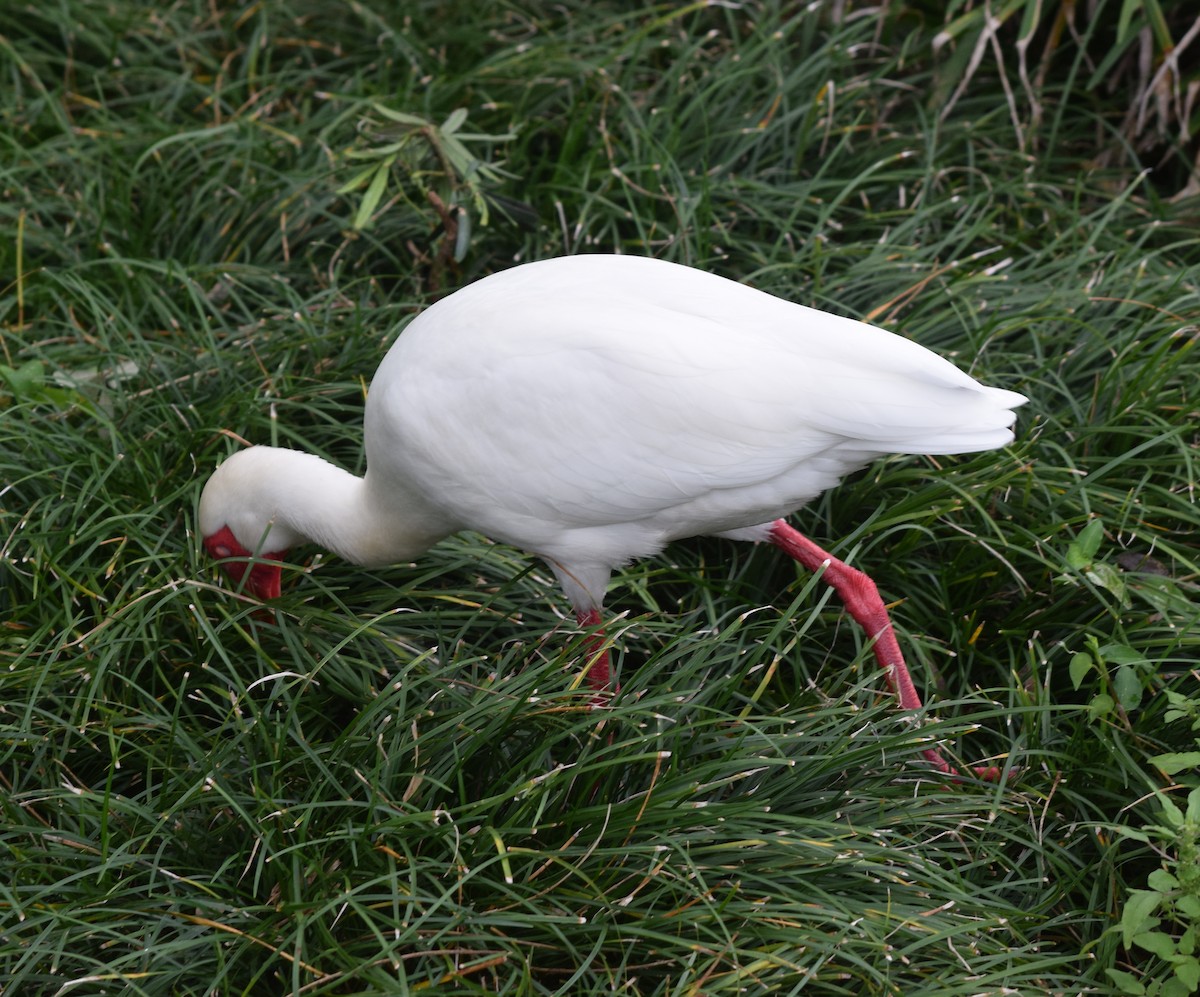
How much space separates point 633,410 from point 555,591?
2.76 ft

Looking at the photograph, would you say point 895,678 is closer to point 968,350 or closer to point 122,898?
point 968,350

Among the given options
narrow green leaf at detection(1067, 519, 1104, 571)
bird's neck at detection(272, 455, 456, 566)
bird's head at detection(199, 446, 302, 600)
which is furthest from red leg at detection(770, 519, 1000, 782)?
bird's head at detection(199, 446, 302, 600)

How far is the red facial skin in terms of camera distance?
11.9ft

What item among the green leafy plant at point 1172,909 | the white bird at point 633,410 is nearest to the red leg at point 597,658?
the white bird at point 633,410

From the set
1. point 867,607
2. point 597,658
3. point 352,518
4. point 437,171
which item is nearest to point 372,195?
point 437,171

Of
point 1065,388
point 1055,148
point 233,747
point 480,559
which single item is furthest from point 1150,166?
point 233,747

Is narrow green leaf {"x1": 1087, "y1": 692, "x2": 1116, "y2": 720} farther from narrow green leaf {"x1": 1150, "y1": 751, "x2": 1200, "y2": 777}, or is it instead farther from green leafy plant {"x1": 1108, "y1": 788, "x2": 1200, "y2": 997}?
green leafy plant {"x1": 1108, "y1": 788, "x2": 1200, "y2": 997}

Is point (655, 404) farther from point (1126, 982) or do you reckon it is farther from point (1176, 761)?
point (1126, 982)

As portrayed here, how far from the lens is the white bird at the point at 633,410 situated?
3.09 m

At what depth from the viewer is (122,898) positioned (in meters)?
2.84

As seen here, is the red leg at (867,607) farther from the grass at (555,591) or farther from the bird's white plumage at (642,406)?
the bird's white plumage at (642,406)

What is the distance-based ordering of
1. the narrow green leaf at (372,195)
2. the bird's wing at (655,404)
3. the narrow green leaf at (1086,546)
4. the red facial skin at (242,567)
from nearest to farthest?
the bird's wing at (655,404) → the narrow green leaf at (1086,546) → the red facial skin at (242,567) → the narrow green leaf at (372,195)

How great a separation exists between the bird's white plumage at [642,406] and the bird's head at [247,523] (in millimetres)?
391

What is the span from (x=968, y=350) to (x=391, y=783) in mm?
2251
